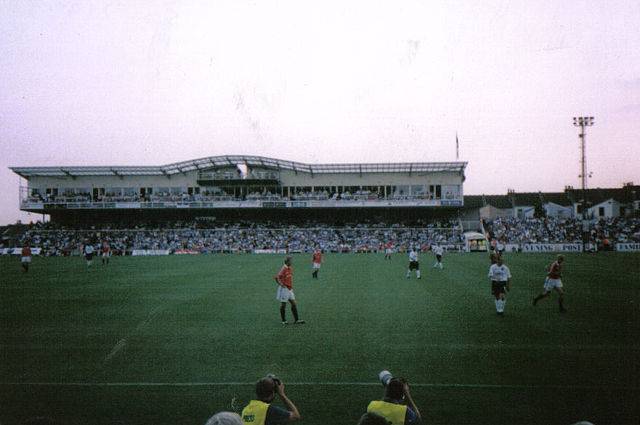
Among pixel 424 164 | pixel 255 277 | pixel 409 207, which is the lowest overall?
pixel 255 277

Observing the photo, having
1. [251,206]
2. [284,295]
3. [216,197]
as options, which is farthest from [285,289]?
[216,197]

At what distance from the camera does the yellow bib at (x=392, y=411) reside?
153 inches

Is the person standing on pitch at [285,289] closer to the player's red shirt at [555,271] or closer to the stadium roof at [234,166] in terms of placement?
the player's red shirt at [555,271]

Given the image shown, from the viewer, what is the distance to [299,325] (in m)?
11.6

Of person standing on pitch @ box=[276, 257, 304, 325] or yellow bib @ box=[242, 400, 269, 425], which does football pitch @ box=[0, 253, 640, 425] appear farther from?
yellow bib @ box=[242, 400, 269, 425]

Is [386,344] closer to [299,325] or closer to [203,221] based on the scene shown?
[299,325]

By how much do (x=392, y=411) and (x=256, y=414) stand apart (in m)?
1.39

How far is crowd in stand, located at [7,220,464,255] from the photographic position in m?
54.4

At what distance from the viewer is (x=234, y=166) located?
205 ft

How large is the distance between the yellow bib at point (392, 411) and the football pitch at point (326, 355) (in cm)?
217

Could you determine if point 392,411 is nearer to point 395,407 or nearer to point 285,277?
point 395,407

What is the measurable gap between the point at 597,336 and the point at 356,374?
22.3 ft

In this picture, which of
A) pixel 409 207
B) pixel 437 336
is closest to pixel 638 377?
pixel 437 336

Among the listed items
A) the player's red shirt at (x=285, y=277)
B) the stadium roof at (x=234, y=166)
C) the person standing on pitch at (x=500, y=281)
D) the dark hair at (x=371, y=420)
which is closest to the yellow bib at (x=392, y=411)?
the dark hair at (x=371, y=420)
